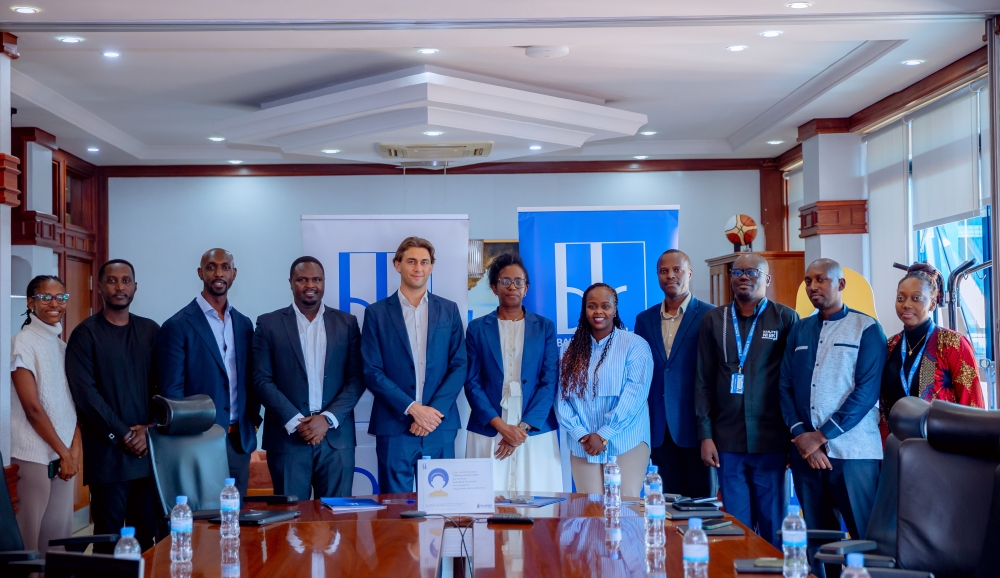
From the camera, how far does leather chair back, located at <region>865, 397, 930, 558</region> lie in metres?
3.02

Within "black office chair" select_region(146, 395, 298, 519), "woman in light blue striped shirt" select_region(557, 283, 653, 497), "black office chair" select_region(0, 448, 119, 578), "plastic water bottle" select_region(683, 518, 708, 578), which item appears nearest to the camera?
"plastic water bottle" select_region(683, 518, 708, 578)

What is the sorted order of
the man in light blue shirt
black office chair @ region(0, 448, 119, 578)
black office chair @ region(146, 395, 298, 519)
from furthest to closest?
the man in light blue shirt
black office chair @ region(146, 395, 298, 519)
black office chair @ region(0, 448, 119, 578)

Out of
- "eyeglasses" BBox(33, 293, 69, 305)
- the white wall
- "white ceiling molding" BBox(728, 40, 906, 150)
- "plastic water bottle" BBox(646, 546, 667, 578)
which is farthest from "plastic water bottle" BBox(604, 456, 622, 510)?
the white wall

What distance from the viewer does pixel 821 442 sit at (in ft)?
14.1

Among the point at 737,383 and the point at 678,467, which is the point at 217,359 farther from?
the point at 737,383

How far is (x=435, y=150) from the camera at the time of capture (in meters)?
7.69

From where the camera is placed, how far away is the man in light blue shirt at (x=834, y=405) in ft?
14.0

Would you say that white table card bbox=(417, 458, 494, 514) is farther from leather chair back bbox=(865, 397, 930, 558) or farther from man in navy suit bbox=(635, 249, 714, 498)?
man in navy suit bbox=(635, 249, 714, 498)

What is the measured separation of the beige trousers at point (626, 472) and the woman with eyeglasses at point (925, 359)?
128 cm

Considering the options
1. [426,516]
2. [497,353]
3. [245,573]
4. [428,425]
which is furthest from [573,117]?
[245,573]

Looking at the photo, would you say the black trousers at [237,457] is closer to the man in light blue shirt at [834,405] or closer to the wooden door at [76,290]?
the man in light blue shirt at [834,405]

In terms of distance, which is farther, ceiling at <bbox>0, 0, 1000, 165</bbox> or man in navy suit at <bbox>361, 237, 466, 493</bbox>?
man in navy suit at <bbox>361, 237, 466, 493</bbox>

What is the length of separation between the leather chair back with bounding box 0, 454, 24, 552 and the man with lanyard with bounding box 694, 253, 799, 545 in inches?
125

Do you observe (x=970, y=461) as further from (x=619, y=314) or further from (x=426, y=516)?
(x=619, y=314)
